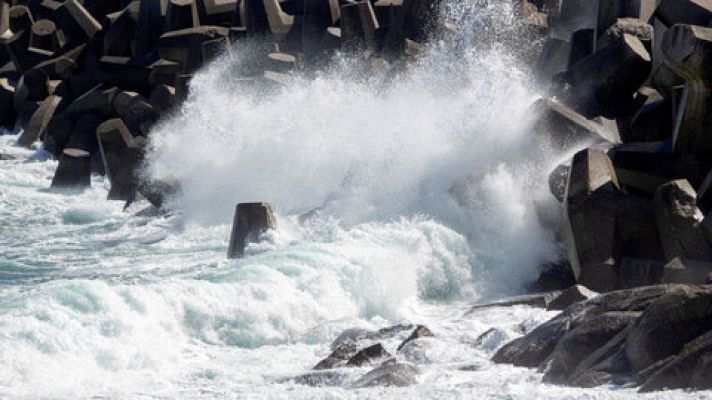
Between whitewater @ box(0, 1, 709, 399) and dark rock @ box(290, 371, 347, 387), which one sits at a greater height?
dark rock @ box(290, 371, 347, 387)

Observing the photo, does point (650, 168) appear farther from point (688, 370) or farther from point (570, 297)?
point (688, 370)

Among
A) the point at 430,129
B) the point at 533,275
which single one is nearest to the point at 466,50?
the point at 430,129

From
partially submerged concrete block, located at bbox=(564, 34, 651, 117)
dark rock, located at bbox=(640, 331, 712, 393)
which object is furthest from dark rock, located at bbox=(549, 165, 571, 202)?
dark rock, located at bbox=(640, 331, 712, 393)

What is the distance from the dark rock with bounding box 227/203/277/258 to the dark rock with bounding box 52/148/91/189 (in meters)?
6.02

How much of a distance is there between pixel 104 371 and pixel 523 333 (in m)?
2.84

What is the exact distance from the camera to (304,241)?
40.1 feet

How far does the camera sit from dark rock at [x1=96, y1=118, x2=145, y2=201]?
17.0 meters

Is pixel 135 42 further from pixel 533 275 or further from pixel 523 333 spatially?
pixel 523 333

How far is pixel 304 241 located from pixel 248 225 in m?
0.56

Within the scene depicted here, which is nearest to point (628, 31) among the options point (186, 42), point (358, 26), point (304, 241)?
point (304, 241)

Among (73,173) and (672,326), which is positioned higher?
(672,326)

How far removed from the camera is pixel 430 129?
13.9 metres

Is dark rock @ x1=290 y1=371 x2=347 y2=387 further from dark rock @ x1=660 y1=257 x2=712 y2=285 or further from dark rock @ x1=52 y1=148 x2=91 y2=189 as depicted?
dark rock @ x1=52 y1=148 x2=91 y2=189

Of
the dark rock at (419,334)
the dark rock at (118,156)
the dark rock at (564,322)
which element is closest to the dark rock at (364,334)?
the dark rock at (419,334)
